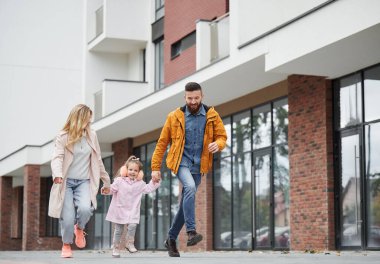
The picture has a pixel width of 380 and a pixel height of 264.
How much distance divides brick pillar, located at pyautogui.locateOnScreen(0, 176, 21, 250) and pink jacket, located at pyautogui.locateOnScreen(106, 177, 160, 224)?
25.5 metres

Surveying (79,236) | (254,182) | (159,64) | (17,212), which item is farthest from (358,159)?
(17,212)

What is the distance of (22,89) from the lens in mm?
40125

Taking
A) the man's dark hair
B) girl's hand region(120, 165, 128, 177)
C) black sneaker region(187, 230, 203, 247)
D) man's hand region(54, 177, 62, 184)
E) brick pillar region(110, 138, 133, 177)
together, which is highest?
brick pillar region(110, 138, 133, 177)

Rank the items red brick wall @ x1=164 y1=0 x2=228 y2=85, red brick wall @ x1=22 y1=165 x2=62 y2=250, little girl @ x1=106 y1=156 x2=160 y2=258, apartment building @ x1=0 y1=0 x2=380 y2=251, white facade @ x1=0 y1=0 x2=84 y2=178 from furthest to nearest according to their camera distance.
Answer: white facade @ x1=0 y1=0 x2=84 y2=178
red brick wall @ x1=22 y1=165 x2=62 y2=250
red brick wall @ x1=164 y1=0 x2=228 y2=85
apartment building @ x1=0 y1=0 x2=380 y2=251
little girl @ x1=106 y1=156 x2=160 y2=258

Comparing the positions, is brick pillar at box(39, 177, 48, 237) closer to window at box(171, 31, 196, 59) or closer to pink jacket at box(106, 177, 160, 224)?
window at box(171, 31, 196, 59)

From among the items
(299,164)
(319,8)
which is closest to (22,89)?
(299,164)

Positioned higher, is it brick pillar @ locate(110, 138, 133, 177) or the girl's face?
brick pillar @ locate(110, 138, 133, 177)

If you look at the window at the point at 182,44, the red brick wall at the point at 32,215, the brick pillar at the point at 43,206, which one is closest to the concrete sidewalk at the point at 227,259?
the window at the point at 182,44

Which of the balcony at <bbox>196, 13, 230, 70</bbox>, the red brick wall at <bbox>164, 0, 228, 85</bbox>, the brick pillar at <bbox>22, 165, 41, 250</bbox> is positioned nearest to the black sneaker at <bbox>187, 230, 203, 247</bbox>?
the balcony at <bbox>196, 13, 230, 70</bbox>

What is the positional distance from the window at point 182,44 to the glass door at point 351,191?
28.4ft

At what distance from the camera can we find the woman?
10.6 meters

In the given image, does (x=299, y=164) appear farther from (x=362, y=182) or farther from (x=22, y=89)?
(x=22, y=89)

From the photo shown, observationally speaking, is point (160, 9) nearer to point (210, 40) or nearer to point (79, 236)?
point (210, 40)

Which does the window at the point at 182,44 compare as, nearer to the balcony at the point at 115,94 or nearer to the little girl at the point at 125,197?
the balcony at the point at 115,94
